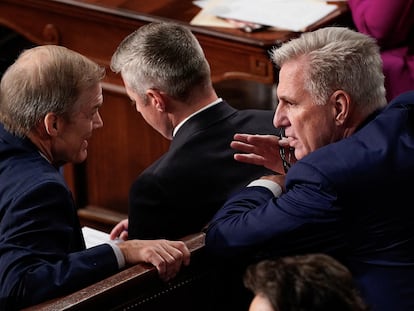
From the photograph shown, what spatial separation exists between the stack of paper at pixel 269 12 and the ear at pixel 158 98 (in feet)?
3.46

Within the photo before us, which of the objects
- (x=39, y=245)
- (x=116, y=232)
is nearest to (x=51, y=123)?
(x=39, y=245)

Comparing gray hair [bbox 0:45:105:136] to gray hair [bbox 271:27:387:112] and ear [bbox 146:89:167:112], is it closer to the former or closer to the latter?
ear [bbox 146:89:167:112]

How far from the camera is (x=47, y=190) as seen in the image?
8.10 feet

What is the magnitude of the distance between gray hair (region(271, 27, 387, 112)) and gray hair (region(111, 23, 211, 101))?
458 millimetres

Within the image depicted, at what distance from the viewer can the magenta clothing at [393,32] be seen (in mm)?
3857

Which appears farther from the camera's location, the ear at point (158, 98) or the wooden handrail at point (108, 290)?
the ear at point (158, 98)

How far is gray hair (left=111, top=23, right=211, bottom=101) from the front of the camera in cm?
296

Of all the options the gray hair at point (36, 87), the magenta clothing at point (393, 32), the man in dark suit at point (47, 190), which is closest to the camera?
the man in dark suit at point (47, 190)

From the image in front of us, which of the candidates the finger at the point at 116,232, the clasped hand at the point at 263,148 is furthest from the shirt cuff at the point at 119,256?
the finger at the point at 116,232

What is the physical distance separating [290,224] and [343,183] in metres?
0.15

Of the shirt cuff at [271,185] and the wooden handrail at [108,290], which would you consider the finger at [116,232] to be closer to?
the shirt cuff at [271,185]

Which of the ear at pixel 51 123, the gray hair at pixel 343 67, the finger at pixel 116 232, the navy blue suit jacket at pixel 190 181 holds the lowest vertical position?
the finger at pixel 116 232

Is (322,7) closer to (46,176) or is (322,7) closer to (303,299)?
(46,176)

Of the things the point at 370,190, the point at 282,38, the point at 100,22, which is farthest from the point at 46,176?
the point at 100,22
